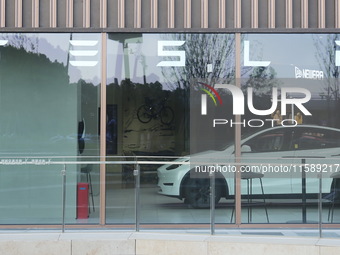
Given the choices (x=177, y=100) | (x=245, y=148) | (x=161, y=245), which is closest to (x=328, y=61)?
(x=245, y=148)

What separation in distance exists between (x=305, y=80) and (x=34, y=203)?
14.5 feet

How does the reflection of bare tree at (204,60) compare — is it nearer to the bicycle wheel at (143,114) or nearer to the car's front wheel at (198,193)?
the bicycle wheel at (143,114)

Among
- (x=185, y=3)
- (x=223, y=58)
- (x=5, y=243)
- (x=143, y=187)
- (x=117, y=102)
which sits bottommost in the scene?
(x=5, y=243)

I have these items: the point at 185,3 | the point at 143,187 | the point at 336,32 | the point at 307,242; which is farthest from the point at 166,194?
the point at 336,32

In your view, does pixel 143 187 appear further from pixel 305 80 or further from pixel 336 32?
pixel 336 32

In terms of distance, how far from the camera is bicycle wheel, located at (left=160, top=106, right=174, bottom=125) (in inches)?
383

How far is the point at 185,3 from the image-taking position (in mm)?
9734

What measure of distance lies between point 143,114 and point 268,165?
2009 mm

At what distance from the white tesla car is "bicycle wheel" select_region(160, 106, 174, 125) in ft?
1.98

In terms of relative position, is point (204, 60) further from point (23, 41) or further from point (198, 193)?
point (23, 41)

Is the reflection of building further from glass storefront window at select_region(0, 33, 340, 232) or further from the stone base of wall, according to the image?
the stone base of wall

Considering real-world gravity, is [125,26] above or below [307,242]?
above

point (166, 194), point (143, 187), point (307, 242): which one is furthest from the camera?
point (166, 194)

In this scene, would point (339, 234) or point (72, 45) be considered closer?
point (339, 234)
